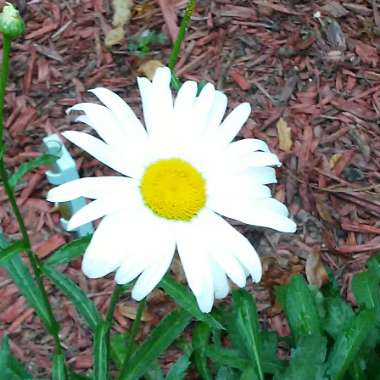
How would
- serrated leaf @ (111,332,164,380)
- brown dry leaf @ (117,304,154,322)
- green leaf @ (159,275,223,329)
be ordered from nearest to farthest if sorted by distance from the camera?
green leaf @ (159,275,223,329) < serrated leaf @ (111,332,164,380) < brown dry leaf @ (117,304,154,322)

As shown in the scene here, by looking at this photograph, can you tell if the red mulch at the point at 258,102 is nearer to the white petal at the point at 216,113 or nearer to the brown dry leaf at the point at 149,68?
the brown dry leaf at the point at 149,68

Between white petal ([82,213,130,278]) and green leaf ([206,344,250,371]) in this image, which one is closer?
white petal ([82,213,130,278])

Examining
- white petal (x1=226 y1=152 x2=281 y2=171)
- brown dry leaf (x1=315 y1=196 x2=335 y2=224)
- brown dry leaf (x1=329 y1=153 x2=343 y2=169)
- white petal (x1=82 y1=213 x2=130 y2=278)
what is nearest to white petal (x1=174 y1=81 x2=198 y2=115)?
white petal (x1=226 y1=152 x2=281 y2=171)

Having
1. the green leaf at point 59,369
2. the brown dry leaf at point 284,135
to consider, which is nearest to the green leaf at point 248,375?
the green leaf at point 59,369

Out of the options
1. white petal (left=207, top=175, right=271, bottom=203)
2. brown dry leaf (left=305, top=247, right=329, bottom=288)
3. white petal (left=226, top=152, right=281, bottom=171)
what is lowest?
brown dry leaf (left=305, top=247, right=329, bottom=288)

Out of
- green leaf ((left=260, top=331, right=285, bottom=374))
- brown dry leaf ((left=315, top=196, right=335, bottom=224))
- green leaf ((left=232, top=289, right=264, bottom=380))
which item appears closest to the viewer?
green leaf ((left=232, top=289, right=264, bottom=380))

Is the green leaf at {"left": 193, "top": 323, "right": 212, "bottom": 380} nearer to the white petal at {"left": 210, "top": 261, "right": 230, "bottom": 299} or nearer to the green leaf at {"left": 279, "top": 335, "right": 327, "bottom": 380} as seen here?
the green leaf at {"left": 279, "top": 335, "right": 327, "bottom": 380}
